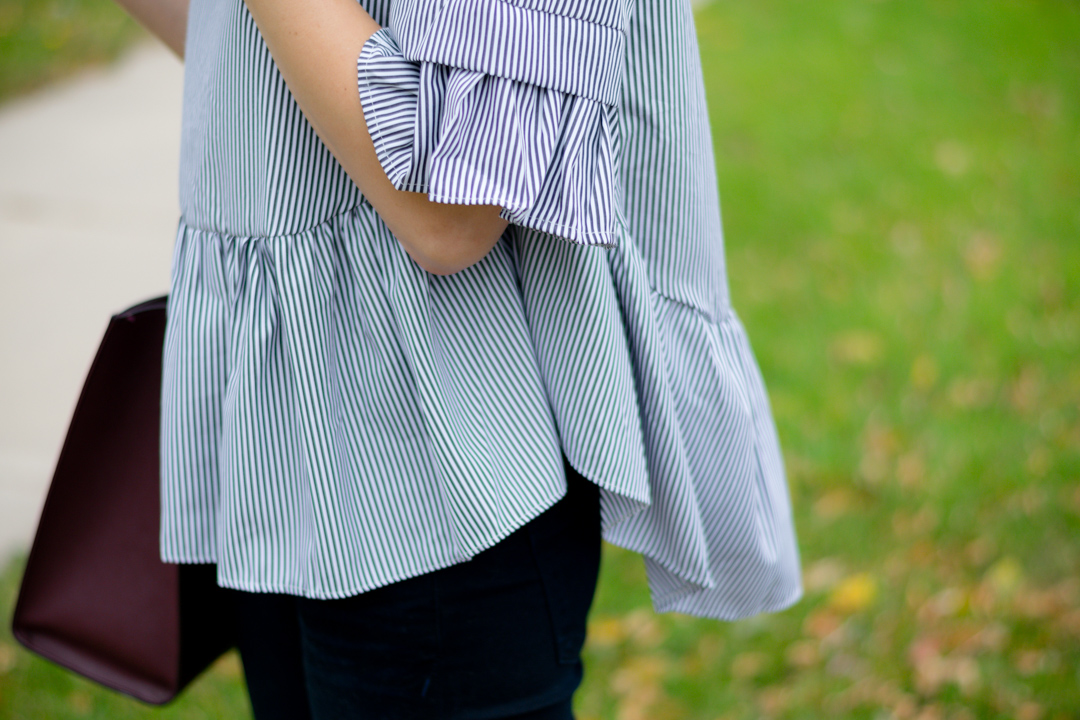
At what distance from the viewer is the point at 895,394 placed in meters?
3.99

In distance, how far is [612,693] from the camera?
9.02ft

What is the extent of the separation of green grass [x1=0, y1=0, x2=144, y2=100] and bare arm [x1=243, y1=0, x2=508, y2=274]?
6.02 m

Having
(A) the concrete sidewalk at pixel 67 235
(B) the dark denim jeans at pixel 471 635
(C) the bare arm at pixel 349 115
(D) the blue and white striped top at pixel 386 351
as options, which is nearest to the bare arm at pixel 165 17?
(D) the blue and white striped top at pixel 386 351

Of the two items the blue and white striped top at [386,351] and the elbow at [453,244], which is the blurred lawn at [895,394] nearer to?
the blue and white striped top at [386,351]

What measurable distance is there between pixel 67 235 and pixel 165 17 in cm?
364

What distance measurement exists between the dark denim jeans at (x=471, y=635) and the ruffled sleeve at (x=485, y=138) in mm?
380

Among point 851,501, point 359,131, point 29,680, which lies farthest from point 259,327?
point 851,501

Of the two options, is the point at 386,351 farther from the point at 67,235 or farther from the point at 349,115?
the point at 67,235

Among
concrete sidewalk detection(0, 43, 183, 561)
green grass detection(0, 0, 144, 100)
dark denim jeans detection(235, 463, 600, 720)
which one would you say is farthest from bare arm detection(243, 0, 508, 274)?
green grass detection(0, 0, 144, 100)

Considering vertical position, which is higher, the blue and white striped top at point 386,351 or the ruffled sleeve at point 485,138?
the ruffled sleeve at point 485,138

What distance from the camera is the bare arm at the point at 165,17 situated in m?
1.47

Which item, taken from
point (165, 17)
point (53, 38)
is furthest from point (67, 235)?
point (165, 17)

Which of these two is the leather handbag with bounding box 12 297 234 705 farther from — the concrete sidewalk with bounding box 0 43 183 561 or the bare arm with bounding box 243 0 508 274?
the concrete sidewalk with bounding box 0 43 183 561

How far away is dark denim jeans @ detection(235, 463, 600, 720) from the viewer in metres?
1.12
